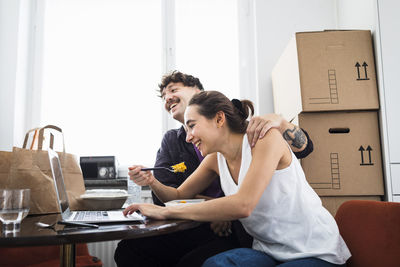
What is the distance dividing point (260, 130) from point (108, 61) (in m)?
2.04

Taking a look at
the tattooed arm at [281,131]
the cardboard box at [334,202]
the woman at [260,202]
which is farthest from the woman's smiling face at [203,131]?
the cardboard box at [334,202]

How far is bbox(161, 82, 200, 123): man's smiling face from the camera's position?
1997mm

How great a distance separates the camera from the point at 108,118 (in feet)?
9.41

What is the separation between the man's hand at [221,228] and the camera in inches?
56.1

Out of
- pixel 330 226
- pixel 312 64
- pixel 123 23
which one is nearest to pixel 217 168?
pixel 330 226

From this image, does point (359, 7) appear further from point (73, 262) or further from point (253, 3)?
point (73, 262)

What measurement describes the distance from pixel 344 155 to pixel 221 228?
35.3 inches

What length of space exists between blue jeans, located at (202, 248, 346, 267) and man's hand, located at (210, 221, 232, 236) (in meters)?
0.28

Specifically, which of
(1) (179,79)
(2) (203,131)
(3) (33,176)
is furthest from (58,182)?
(1) (179,79)

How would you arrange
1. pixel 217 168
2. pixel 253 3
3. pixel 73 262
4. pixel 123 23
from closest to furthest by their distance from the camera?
pixel 73 262 → pixel 217 168 → pixel 253 3 → pixel 123 23

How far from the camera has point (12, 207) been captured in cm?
88

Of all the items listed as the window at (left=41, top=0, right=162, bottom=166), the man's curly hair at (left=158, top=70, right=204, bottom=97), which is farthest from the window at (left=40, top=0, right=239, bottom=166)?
the man's curly hair at (left=158, top=70, right=204, bottom=97)

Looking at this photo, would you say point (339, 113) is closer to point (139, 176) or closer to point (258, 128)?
point (258, 128)

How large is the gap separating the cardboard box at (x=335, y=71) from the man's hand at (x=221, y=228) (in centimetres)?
84
